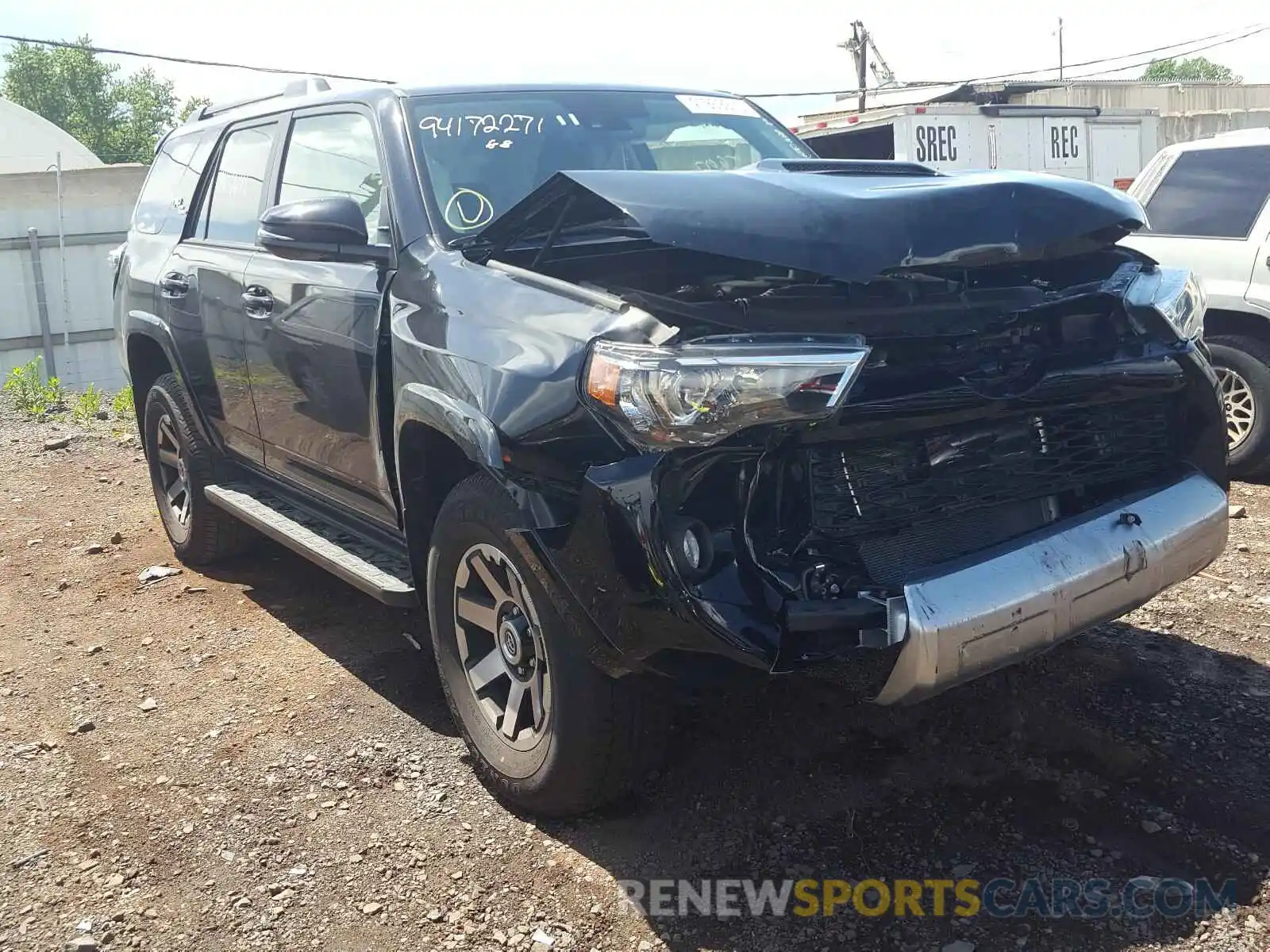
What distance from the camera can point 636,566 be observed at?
2.51 m

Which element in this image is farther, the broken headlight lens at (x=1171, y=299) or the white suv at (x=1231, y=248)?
the white suv at (x=1231, y=248)

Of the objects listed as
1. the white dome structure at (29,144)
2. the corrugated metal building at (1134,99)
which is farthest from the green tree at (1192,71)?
the white dome structure at (29,144)

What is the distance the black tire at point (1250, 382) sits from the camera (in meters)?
5.95

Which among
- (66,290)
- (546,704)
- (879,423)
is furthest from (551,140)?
(66,290)

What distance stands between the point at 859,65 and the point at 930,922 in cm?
3555

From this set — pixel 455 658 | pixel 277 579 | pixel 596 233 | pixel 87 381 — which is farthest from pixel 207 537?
pixel 87 381

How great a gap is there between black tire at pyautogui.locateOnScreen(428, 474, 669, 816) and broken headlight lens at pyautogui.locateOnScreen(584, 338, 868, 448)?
0.52 meters

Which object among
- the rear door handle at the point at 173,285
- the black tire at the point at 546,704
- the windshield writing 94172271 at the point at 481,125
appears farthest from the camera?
the rear door handle at the point at 173,285

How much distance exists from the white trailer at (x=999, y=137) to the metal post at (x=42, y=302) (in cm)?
982

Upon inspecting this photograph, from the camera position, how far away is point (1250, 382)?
600cm

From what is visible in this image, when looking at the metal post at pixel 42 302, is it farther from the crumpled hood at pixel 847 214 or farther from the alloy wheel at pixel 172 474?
the crumpled hood at pixel 847 214

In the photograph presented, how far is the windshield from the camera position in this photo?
3.68 m

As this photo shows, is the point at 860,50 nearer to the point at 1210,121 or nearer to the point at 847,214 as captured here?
the point at 1210,121

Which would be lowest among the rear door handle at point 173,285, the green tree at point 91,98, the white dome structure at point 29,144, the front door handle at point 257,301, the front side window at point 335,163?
the front door handle at point 257,301
